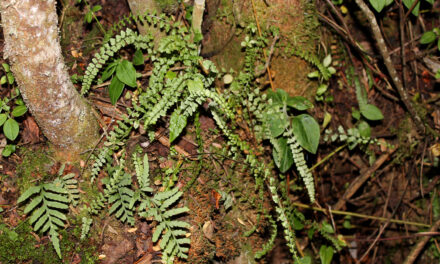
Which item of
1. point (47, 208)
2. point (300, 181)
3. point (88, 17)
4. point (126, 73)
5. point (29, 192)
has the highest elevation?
point (88, 17)

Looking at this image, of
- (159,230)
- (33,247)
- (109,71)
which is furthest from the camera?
(109,71)

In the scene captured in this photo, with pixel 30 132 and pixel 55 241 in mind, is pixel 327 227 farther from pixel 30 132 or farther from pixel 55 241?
pixel 30 132

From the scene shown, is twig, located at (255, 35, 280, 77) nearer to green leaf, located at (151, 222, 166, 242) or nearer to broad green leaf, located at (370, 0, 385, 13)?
broad green leaf, located at (370, 0, 385, 13)

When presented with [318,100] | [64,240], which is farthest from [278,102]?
[64,240]

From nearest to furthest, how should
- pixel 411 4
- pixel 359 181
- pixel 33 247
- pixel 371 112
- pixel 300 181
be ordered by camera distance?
pixel 33 247 < pixel 411 4 < pixel 300 181 < pixel 371 112 < pixel 359 181

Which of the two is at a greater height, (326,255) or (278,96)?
(278,96)

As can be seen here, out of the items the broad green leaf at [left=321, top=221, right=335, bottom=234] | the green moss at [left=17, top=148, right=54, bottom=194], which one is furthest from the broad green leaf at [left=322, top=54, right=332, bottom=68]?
the green moss at [left=17, top=148, right=54, bottom=194]

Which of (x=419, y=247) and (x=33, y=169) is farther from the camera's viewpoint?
(x=419, y=247)

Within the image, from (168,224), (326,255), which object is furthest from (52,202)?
(326,255)
